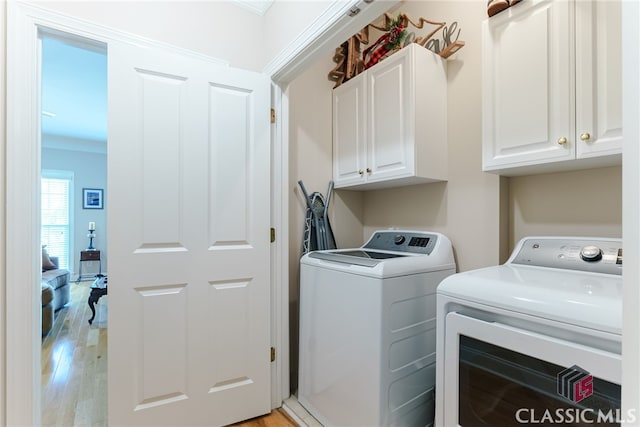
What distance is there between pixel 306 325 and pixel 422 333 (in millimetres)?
668

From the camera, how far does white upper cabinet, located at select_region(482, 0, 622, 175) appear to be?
3.82 ft

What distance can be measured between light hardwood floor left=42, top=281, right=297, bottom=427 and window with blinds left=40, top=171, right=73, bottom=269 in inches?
108

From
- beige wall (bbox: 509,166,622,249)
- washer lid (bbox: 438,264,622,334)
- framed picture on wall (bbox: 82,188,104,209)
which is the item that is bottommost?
washer lid (bbox: 438,264,622,334)

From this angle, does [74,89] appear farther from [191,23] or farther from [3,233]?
[3,233]

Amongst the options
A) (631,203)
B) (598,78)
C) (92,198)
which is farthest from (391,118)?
(92,198)

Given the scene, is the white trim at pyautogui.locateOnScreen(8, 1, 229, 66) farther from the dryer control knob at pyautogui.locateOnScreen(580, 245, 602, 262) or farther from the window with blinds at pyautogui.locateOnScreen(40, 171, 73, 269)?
the window with blinds at pyautogui.locateOnScreen(40, 171, 73, 269)

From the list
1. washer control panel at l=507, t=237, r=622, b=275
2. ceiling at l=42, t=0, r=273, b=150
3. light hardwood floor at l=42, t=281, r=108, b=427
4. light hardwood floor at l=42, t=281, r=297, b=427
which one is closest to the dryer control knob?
washer control panel at l=507, t=237, r=622, b=275

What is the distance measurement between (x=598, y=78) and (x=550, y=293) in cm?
85

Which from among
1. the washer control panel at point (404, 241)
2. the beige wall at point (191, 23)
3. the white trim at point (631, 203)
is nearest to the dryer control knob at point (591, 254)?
the washer control panel at point (404, 241)

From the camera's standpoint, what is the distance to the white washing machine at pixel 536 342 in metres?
0.83

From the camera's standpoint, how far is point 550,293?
3.14 ft

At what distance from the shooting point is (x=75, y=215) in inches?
235

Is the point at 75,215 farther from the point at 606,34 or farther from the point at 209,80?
the point at 606,34

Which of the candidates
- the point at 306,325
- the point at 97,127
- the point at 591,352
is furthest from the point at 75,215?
the point at 591,352
